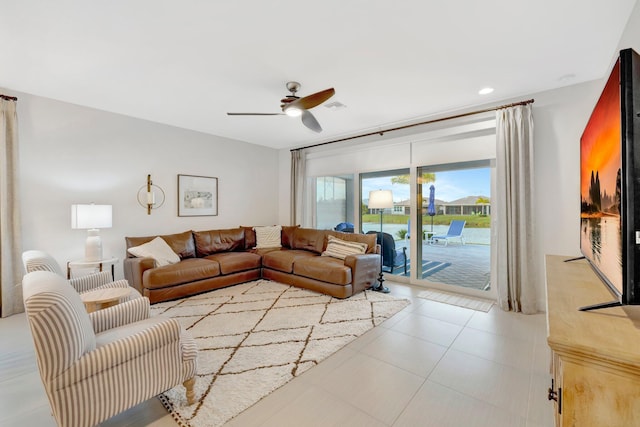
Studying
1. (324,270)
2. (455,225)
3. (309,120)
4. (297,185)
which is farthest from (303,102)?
(297,185)

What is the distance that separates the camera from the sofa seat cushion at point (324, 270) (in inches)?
146

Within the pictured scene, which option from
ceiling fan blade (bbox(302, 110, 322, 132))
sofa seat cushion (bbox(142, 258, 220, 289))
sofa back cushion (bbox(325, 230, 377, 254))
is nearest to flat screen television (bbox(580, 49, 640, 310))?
ceiling fan blade (bbox(302, 110, 322, 132))

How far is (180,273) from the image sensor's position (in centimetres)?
374

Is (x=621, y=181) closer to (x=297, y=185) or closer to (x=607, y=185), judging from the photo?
(x=607, y=185)

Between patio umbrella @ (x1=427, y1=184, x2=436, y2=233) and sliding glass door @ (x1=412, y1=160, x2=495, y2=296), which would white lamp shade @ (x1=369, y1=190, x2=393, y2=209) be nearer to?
sliding glass door @ (x1=412, y1=160, x2=495, y2=296)

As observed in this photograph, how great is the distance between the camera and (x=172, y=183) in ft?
15.4

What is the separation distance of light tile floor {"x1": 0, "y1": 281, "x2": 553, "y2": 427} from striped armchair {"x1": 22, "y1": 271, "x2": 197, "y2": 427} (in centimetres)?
30

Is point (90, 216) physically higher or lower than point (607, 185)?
lower

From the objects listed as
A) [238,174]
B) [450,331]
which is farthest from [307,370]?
[238,174]

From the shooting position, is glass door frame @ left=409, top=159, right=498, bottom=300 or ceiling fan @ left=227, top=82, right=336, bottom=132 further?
glass door frame @ left=409, top=159, right=498, bottom=300

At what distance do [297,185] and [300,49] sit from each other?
3629mm

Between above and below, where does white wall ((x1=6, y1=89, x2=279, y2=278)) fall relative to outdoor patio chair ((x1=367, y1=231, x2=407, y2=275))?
above

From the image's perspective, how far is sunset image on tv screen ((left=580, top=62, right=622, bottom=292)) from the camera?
106 cm

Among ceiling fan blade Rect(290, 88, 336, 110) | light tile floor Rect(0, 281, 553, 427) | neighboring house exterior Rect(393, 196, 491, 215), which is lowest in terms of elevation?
light tile floor Rect(0, 281, 553, 427)
